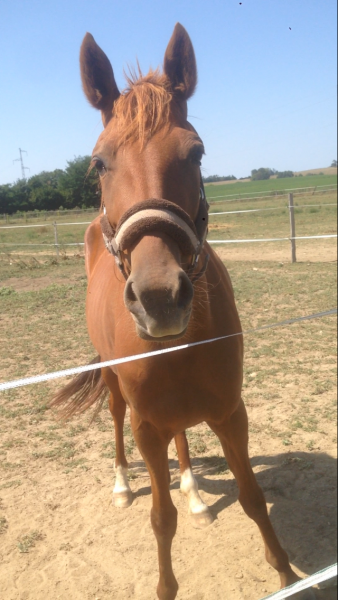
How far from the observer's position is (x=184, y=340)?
1805 mm

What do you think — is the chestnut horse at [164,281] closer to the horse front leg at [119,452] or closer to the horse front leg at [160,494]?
the horse front leg at [160,494]

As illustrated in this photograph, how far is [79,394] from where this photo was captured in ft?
9.96

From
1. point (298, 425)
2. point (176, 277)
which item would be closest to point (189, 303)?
point (176, 277)

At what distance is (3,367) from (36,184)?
3.12 ft

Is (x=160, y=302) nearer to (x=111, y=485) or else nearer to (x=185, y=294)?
(x=185, y=294)

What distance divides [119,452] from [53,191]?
1.64 metres

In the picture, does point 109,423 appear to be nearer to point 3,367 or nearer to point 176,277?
point 3,367

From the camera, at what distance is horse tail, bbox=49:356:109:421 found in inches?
116

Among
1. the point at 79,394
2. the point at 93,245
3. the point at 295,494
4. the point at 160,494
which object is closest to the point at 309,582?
the point at 160,494

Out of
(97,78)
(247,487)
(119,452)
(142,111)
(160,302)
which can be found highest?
(97,78)

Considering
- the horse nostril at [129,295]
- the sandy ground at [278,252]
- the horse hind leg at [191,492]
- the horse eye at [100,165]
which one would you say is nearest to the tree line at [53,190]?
the horse eye at [100,165]

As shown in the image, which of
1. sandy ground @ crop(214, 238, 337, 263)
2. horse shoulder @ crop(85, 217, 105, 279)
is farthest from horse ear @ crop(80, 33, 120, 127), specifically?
sandy ground @ crop(214, 238, 337, 263)

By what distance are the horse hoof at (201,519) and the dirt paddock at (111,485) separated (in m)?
0.04

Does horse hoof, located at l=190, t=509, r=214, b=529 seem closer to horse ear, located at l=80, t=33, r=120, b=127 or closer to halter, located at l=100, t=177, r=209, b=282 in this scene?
halter, located at l=100, t=177, r=209, b=282
